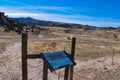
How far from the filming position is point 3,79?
70.9ft

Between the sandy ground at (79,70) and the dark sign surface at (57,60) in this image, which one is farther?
the sandy ground at (79,70)

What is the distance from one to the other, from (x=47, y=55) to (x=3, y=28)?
65279 mm

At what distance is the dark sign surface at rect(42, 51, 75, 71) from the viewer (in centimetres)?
1098

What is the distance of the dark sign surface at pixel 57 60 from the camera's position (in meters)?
11.0

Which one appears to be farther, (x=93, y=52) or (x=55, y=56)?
(x=93, y=52)

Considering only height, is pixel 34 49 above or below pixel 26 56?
below

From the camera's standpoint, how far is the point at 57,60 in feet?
37.6

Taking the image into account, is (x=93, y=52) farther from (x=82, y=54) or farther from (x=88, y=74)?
(x=88, y=74)

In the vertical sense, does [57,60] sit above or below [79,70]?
above

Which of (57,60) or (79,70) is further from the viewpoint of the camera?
(79,70)

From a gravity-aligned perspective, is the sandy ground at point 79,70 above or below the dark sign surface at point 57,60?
below

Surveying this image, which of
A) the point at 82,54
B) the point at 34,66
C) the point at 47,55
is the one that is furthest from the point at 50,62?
the point at 82,54

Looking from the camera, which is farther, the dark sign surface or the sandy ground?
the sandy ground

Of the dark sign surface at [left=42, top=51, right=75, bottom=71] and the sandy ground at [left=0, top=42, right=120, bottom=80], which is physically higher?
the dark sign surface at [left=42, top=51, right=75, bottom=71]
